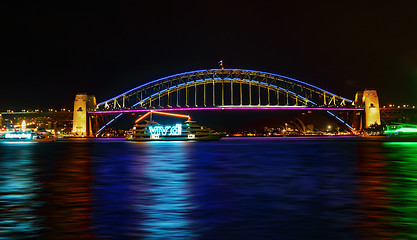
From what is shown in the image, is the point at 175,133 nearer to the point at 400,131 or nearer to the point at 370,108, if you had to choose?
the point at 370,108

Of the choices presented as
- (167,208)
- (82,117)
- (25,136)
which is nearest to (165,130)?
(25,136)

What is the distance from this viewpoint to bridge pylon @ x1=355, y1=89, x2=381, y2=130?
9949cm

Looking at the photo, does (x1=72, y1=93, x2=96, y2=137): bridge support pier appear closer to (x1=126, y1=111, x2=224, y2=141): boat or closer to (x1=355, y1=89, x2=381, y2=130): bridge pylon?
(x1=126, y1=111, x2=224, y2=141): boat

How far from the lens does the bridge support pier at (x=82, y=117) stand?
10350 cm

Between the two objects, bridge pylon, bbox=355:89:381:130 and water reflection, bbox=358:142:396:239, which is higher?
bridge pylon, bbox=355:89:381:130

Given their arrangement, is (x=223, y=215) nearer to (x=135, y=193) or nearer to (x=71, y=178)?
(x=135, y=193)

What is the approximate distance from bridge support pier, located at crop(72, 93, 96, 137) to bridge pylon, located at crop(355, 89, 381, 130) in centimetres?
5723

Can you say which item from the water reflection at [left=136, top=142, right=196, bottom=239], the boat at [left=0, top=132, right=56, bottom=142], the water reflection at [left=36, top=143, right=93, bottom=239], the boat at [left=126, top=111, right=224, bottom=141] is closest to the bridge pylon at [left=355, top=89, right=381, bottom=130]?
the boat at [left=126, top=111, right=224, bottom=141]

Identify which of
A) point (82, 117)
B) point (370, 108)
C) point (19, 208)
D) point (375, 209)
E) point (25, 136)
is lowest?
point (375, 209)

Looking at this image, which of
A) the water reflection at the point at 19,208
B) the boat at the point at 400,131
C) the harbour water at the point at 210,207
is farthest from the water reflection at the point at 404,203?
the boat at the point at 400,131

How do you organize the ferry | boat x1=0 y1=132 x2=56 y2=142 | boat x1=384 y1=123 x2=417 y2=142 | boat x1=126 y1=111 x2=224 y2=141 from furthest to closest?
the ferry
boat x1=384 y1=123 x2=417 y2=142
boat x1=0 y1=132 x2=56 y2=142
boat x1=126 y1=111 x2=224 y2=141

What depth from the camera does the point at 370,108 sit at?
99.6m

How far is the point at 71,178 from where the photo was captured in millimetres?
17094

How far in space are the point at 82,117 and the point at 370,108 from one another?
60.2m
